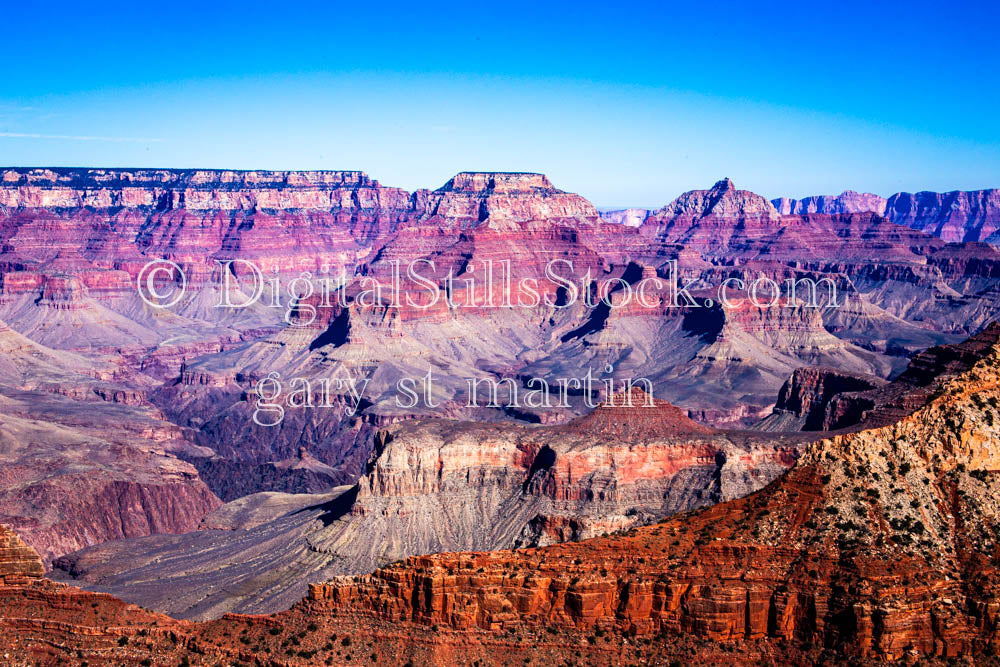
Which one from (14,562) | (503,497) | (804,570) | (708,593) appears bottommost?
(503,497)

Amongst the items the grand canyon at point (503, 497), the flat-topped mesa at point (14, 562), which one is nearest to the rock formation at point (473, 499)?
the grand canyon at point (503, 497)

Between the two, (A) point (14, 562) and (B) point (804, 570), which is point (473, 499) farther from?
(B) point (804, 570)

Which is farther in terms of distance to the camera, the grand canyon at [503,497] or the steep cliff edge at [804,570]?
the grand canyon at [503,497]

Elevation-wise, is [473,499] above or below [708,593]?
below

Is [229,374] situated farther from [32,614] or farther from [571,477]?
[32,614]

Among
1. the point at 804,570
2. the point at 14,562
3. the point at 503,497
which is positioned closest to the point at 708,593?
the point at 804,570

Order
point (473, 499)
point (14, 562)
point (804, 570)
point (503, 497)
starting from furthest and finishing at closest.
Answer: point (473, 499), point (503, 497), point (14, 562), point (804, 570)

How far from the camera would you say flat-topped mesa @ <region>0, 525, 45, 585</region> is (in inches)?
1331

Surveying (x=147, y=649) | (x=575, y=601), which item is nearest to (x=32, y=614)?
(x=147, y=649)

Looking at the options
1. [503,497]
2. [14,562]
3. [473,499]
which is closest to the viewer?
[14,562]

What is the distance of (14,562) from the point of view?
33969mm

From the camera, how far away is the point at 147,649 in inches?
1271

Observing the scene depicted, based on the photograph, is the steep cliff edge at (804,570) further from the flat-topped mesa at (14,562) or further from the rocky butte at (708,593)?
the flat-topped mesa at (14,562)

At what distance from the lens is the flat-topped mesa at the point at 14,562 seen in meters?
33.8
